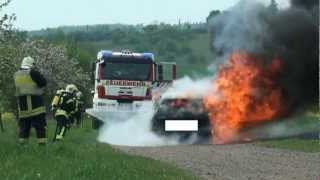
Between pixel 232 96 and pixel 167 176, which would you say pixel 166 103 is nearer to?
pixel 232 96

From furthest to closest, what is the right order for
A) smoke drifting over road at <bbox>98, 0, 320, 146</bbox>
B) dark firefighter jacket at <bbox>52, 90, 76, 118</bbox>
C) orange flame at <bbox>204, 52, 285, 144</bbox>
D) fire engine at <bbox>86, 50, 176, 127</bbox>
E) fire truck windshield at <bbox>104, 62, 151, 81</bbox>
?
fire truck windshield at <bbox>104, 62, 151, 81</bbox> → fire engine at <bbox>86, 50, 176, 127</bbox> → smoke drifting over road at <bbox>98, 0, 320, 146</bbox> → orange flame at <bbox>204, 52, 285, 144</bbox> → dark firefighter jacket at <bbox>52, 90, 76, 118</bbox>

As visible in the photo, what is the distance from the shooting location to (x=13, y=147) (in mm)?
12711

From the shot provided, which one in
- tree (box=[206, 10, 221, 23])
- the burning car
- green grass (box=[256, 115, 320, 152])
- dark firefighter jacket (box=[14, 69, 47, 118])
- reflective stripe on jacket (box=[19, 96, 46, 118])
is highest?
tree (box=[206, 10, 221, 23])

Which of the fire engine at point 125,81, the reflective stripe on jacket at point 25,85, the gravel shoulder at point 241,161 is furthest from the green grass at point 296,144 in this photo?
the reflective stripe on jacket at point 25,85

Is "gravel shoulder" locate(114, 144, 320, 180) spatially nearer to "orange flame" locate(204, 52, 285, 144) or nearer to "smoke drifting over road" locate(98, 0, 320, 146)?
"orange flame" locate(204, 52, 285, 144)

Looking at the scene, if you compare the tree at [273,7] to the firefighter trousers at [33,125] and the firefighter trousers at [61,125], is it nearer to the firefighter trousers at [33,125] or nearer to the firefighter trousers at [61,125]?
the firefighter trousers at [61,125]

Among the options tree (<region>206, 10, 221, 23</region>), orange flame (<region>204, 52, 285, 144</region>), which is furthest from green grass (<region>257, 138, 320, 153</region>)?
tree (<region>206, 10, 221, 23</region>)

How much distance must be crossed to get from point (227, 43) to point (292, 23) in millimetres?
2428

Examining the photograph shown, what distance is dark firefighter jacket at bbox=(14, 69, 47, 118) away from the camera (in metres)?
14.1

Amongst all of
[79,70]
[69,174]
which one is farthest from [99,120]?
[79,70]

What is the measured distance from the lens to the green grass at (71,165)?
9.77 m

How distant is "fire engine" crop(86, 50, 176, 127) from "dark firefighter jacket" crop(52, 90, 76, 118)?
20.8 feet

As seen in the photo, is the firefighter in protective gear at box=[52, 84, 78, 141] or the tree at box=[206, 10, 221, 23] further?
the tree at box=[206, 10, 221, 23]

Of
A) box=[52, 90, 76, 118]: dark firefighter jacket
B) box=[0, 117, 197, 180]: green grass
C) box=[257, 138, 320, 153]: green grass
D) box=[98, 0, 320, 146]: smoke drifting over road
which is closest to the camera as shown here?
box=[0, 117, 197, 180]: green grass
